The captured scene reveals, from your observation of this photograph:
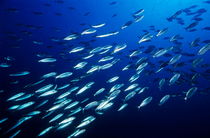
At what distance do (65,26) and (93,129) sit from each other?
12.8 metres

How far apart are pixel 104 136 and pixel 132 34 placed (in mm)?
21951

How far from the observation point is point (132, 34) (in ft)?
114

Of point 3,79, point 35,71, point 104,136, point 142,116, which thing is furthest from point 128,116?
point 3,79

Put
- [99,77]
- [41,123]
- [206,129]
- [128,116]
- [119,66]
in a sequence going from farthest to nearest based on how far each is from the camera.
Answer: [119,66]
[99,77]
[128,116]
[206,129]
[41,123]

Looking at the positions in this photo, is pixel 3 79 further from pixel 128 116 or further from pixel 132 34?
pixel 132 34

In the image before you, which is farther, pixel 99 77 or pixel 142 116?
pixel 99 77

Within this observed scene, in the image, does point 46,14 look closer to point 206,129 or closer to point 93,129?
point 93,129

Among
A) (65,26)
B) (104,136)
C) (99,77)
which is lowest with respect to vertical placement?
(104,136)

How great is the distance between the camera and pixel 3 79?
2059 cm

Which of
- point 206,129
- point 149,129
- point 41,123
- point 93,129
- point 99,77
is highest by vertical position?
point 99,77

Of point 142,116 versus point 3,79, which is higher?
point 3,79

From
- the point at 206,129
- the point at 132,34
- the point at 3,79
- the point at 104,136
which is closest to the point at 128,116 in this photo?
the point at 104,136

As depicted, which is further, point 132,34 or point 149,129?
point 132,34

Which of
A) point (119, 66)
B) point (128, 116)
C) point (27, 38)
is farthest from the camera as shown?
point (119, 66)
